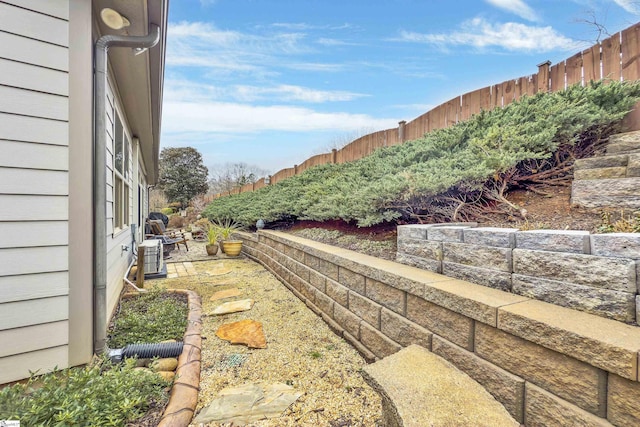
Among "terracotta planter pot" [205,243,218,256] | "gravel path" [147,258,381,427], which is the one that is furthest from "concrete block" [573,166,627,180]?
"terracotta planter pot" [205,243,218,256]

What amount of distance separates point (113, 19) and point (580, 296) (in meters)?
3.54

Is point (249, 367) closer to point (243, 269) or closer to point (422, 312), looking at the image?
point (422, 312)

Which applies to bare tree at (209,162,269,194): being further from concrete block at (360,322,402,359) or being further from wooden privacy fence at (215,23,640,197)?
concrete block at (360,322,402,359)

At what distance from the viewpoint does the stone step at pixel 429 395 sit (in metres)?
1.18

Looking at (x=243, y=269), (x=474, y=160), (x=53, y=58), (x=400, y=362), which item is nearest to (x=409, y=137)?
(x=474, y=160)

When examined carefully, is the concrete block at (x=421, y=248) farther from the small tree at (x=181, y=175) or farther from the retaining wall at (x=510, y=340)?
the small tree at (x=181, y=175)

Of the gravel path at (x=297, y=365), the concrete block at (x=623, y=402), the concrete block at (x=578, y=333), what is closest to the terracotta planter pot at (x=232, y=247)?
the gravel path at (x=297, y=365)

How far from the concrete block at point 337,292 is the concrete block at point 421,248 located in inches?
27.3

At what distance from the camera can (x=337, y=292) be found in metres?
2.97

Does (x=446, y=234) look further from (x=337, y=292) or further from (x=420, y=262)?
(x=337, y=292)

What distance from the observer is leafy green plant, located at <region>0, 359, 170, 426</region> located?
1338 millimetres

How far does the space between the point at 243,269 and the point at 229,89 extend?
23.7ft

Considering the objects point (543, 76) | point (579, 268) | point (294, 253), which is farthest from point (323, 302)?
point (543, 76)

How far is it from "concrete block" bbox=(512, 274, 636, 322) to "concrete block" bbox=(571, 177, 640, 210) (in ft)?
3.78
